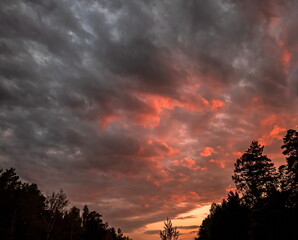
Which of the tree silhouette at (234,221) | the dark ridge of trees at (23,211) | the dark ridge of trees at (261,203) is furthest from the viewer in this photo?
the dark ridge of trees at (23,211)

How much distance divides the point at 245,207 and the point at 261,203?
19.0 feet

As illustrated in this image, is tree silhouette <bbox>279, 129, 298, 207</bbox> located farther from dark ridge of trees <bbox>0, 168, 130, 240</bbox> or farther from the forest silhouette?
dark ridge of trees <bbox>0, 168, 130, 240</bbox>

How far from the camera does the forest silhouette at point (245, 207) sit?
77.2ft

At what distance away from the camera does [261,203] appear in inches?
1355

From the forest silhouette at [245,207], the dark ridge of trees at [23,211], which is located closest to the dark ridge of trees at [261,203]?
the forest silhouette at [245,207]

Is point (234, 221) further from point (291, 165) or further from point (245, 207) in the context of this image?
point (291, 165)

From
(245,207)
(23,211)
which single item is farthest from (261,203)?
(23,211)

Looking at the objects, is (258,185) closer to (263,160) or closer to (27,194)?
(263,160)

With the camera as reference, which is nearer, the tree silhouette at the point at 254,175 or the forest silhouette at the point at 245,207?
the forest silhouette at the point at 245,207

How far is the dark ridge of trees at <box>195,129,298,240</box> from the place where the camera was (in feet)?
75.4

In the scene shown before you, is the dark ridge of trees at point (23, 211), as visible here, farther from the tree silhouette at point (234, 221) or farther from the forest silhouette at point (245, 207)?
the tree silhouette at point (234, 221)

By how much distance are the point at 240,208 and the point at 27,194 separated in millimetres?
42333

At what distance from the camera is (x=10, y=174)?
162 ft

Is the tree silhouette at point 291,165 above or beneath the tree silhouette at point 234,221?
above
